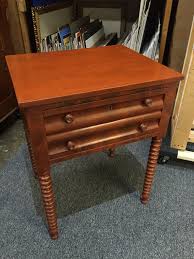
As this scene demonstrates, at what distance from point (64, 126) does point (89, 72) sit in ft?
0.63

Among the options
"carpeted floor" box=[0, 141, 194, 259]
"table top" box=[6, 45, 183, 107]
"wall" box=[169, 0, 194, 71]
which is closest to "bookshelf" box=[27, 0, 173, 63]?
"wall" box=[169, 0, 194, 71]

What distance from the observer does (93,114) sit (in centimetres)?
66

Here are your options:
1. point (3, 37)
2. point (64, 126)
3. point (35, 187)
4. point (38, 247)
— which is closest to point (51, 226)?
point (38, 247)

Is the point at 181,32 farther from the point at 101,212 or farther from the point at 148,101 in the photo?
the point at 101,212

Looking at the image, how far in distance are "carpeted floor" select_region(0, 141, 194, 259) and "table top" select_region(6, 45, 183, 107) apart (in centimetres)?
58

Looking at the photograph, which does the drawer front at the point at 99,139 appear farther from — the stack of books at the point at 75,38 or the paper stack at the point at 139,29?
the stack of books at the point at 75,38

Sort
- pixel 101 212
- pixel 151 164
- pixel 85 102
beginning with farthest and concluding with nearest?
pixel 101 212, pixel 151 164, pixel 85 102

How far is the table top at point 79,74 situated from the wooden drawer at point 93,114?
50 millimetres

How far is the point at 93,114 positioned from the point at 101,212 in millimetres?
514

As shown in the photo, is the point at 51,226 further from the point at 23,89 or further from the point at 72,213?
the point at 23,89

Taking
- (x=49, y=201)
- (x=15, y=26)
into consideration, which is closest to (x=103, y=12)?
(x=15, y=26)

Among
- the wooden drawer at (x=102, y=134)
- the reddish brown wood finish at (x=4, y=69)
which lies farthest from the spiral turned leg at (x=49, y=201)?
the reddish brown wood finish at (x=4, y=69)

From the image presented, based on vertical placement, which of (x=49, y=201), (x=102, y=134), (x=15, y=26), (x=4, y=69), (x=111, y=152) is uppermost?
(x=15, y=26)

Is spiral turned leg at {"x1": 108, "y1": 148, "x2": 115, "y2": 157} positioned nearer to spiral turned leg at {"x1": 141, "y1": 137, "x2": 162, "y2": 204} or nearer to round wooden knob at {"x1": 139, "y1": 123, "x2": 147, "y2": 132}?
spiral turned leg at {"x1": 141, "y1": 137, "x2": 162, "y2": 204}
